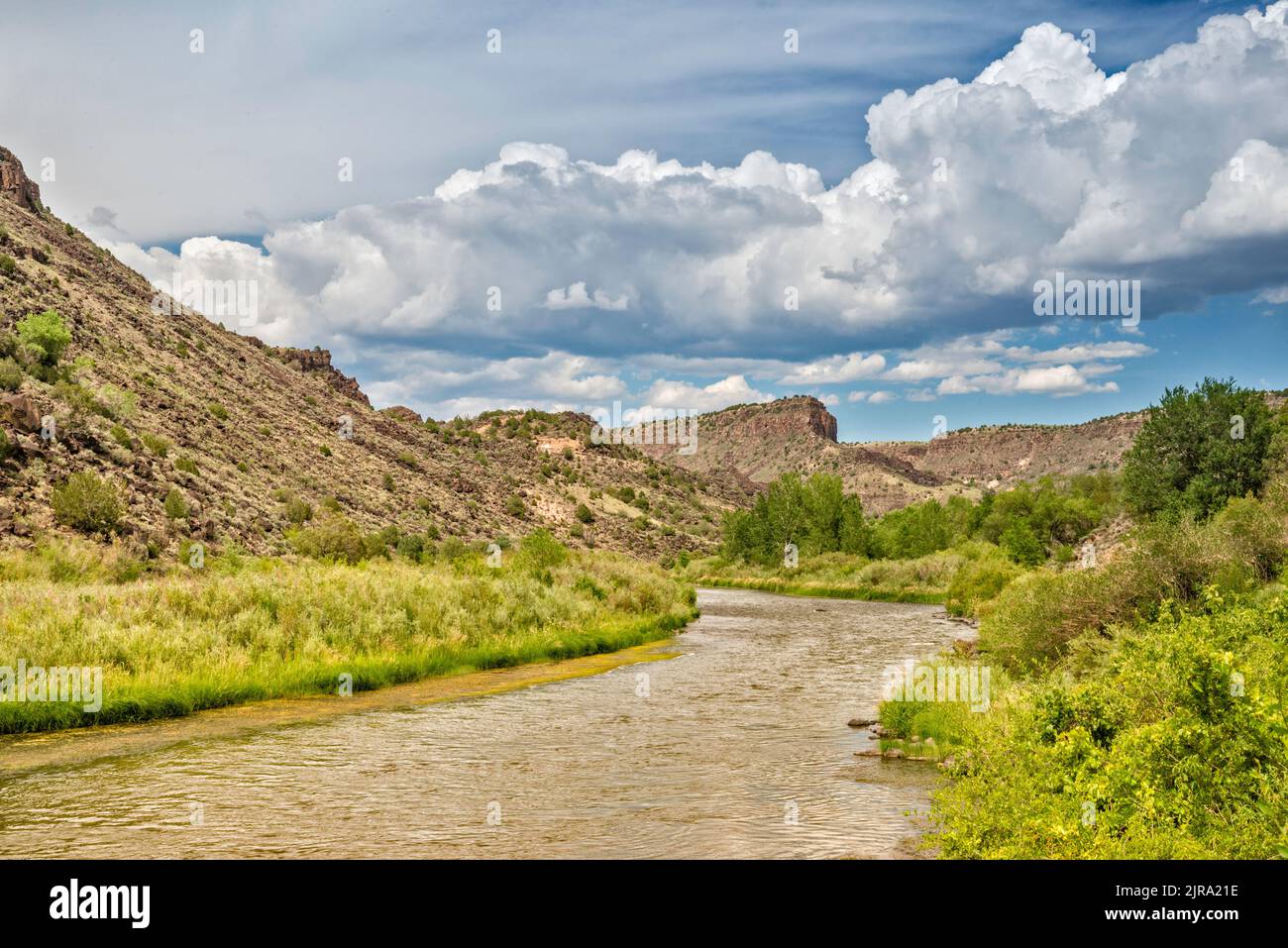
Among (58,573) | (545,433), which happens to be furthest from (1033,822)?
(545,433)

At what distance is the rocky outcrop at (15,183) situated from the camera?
68.8 m

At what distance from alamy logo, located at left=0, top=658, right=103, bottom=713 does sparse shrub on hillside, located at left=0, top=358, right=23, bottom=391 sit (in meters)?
26.8

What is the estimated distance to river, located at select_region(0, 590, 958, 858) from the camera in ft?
37.3

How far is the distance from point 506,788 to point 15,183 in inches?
2947

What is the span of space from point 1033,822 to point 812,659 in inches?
938

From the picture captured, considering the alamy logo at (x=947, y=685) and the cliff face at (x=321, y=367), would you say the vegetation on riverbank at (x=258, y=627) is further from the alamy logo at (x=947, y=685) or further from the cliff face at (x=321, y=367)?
the cliff face at (x=321, y=367)

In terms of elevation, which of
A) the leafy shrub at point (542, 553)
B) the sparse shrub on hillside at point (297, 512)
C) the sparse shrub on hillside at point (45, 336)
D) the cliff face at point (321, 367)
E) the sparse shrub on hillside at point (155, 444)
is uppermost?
the cliff face at point (321, 367)

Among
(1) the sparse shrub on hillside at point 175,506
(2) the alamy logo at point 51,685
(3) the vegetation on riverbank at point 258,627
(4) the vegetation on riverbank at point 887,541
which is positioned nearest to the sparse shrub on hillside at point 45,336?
(1) the sparse shrub on hillside at point 175,506

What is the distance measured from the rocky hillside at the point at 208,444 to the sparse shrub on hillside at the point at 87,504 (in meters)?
0.22

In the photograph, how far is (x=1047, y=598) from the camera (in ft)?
71.6

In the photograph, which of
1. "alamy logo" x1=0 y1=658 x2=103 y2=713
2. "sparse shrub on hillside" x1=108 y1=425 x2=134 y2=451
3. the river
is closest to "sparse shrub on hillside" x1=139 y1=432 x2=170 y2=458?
"sparse shrub on hillside" x1=108 y1=425 x2=134 y2=451

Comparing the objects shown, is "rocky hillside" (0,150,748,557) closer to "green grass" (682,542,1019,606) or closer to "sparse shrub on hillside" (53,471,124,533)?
"sparse shrub on hillside" (53,471,124,533)

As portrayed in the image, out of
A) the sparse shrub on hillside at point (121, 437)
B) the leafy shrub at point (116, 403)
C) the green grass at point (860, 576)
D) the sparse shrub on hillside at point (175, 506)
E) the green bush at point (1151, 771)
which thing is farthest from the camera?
the green grass at point (860, 576)
